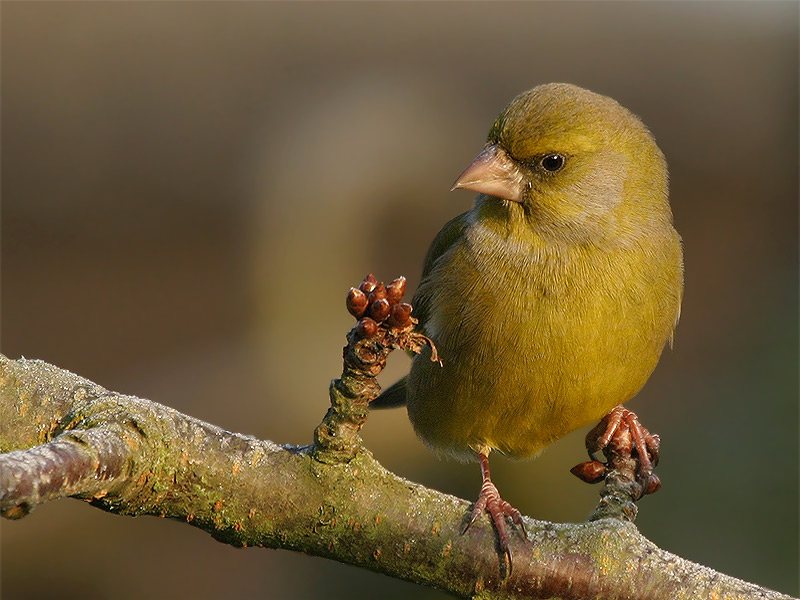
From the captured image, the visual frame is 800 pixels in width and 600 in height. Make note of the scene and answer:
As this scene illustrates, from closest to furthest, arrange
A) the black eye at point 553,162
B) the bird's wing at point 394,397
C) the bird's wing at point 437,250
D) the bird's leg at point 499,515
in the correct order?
the bird's leg at point 499,515, the black eye at point 553,162, the bird's wing at point 437,250, the bird's wing at point 394,397

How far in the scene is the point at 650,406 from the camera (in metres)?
7.83

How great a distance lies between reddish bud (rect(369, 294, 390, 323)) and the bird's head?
1399mm

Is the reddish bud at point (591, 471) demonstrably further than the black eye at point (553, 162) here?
No

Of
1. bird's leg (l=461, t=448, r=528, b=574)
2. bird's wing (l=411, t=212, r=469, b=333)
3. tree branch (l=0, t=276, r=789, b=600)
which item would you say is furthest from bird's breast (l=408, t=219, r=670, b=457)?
tree branch (l=0, t=276, r=789, b=600)

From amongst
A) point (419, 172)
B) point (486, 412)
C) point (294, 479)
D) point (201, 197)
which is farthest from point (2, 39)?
point (294, 479)

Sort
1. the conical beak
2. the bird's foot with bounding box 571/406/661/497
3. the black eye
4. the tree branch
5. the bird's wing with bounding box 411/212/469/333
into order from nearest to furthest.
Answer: the tree branch, the bird's foot with bounding box 571/406/661/497, the conical beak, the black eye, the bird's wing with bounding box 411/212/469/333

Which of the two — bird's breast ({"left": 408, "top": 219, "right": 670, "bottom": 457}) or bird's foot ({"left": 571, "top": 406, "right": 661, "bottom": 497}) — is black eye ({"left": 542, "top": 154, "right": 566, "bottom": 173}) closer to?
bird's breast ({"left": 408, "top": 219, "right": 670, "bottom": 457})

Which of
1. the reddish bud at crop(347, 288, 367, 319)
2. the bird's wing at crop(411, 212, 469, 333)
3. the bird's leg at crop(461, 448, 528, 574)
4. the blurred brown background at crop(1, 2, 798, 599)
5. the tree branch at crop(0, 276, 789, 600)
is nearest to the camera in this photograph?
the reddish bud at crop(347, 288, 367, 319)

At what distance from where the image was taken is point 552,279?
3441 mm

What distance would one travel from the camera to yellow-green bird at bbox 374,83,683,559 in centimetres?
340

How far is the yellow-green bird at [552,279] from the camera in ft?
11.2

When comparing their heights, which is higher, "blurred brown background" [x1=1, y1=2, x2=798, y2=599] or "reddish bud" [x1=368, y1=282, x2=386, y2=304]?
"blurred brown background" [x1=1, y1=2, x2=798, y2=599]

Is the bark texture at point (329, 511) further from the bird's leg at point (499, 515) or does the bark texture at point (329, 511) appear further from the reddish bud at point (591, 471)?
the reddish bud at point (591, 471)

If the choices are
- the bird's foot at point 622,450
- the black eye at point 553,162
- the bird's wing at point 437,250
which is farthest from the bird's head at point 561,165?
the bird's foot at point 622,450
